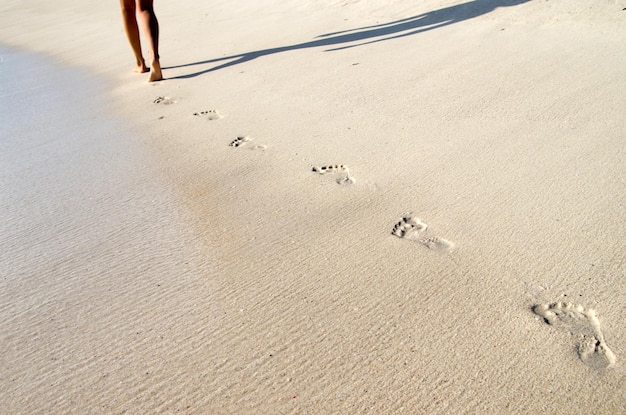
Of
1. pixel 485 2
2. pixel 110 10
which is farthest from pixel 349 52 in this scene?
pixel 110 10

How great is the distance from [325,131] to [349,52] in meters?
1.59

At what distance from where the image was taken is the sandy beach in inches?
53.8

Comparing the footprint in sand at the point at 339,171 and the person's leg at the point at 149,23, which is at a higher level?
the person's leg at the point at 149,23

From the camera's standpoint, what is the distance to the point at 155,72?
4.04m

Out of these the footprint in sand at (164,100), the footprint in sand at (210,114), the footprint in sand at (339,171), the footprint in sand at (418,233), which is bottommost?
the footprint in sand at (164,100)

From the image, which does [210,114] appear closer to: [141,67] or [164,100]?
[164,100]

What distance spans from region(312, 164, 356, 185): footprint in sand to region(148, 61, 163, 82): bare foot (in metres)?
2.10

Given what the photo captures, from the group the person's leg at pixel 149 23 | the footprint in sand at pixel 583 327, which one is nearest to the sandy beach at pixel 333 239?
the footprint in sand at pixel 583 327

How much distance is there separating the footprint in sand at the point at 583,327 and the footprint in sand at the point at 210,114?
212cm

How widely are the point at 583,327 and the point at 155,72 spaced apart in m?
3.39

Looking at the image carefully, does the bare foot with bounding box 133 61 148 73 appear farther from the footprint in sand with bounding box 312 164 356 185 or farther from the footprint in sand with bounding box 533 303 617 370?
the footprint in sand with bounding box 533 303 617 370

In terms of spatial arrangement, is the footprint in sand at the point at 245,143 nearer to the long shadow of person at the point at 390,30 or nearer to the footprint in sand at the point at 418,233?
the footprint in sand at the point at 418,233

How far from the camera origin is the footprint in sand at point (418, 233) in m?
1.82

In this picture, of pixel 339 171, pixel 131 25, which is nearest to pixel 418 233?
pixel 339 171
